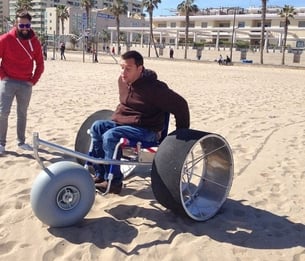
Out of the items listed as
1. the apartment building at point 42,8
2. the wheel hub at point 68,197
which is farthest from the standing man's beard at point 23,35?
the apartment building at point 42,8

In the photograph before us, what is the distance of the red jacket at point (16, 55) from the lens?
5.55 metres

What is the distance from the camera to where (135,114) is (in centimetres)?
431

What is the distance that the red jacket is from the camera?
219 inches

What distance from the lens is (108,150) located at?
4148 millimetres

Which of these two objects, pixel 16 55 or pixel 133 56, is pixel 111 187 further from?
pixel 16 55

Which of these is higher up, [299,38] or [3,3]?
[3,3]

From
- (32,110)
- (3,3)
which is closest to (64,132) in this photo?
(32,110)

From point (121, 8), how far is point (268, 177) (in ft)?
223

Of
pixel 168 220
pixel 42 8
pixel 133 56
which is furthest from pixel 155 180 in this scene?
pixel 42 8

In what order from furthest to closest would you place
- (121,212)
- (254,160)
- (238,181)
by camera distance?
(254,160), (238,181), (121,212)

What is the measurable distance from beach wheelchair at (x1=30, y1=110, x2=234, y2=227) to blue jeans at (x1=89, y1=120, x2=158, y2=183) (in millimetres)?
72

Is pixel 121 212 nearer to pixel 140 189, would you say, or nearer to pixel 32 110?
pixel 140 189

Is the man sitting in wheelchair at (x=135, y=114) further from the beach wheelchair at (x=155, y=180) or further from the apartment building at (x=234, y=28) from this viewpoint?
the apartment building at (x=234, y=28)

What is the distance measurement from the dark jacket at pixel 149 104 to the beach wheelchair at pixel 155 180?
0.24 metres
